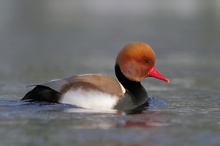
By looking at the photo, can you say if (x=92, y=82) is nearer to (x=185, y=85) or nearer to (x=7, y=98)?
(x=7, y=98)

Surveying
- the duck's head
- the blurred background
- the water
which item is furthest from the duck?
the blurred background

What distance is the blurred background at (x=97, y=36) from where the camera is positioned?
43.7ft

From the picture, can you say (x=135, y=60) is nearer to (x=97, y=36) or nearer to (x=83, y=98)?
(x=83, y=98)

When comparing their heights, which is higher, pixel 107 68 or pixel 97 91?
pixel 107 68

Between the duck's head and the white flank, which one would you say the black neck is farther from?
the white flank

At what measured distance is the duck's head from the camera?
845 cm

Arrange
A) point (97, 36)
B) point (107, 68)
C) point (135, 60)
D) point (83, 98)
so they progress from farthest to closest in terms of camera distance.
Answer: point (97, 36) < point (107, 68) < point (135, 60) < point (83, 98)

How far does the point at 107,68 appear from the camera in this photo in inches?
520

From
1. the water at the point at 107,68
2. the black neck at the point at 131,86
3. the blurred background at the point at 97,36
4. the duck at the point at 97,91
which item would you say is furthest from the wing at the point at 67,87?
the blurred background at the point at 97,36

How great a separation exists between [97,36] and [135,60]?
1178 centimetres

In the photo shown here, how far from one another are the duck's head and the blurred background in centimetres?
313

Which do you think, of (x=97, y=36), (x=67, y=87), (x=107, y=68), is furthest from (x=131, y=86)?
(x=97, y=36)

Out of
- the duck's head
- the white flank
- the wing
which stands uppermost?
the duck's head

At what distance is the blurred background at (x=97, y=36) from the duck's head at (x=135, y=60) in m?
3.13
